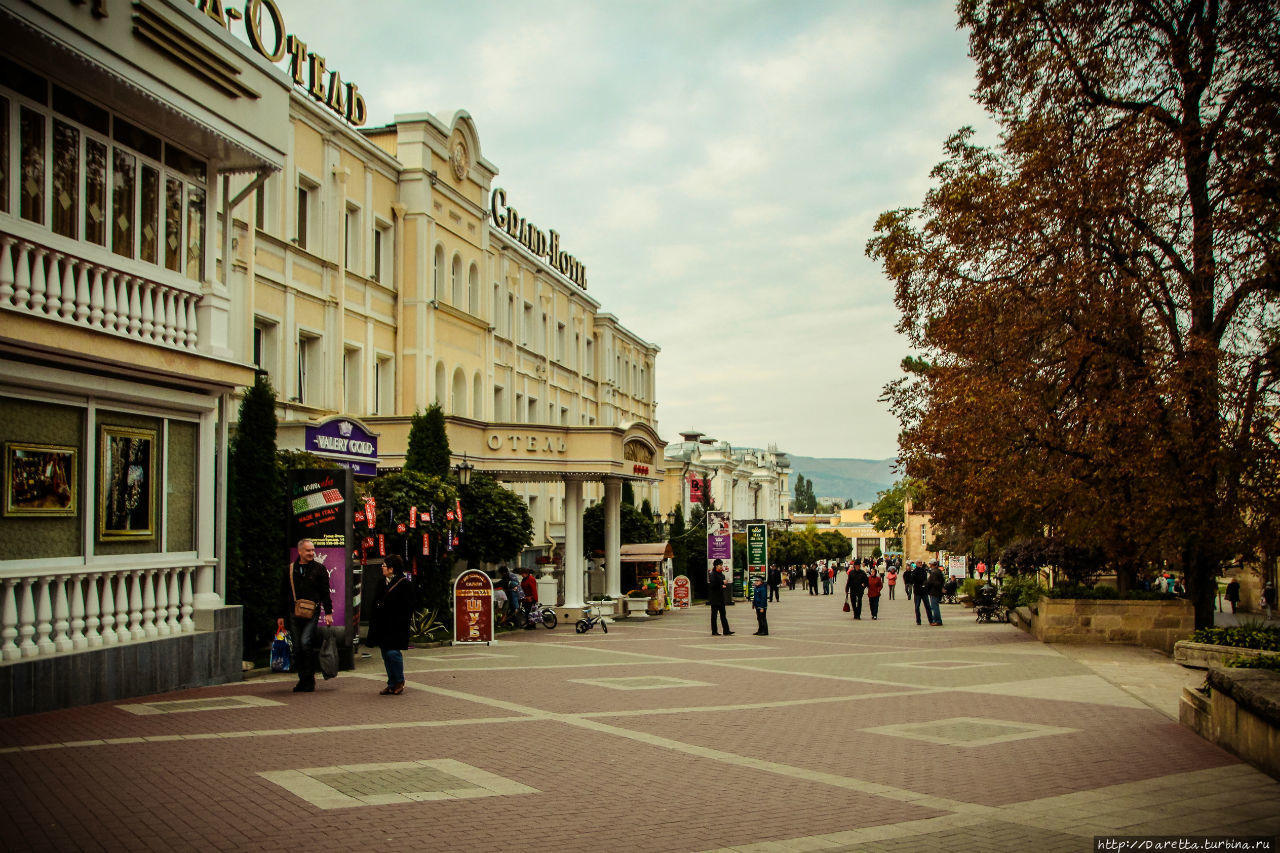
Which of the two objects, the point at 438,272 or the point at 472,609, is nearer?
the point at 472,609

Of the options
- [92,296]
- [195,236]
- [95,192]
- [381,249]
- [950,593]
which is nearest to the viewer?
[92,296]

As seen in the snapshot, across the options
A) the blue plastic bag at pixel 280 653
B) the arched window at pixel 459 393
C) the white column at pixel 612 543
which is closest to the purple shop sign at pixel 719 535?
the white column at pixel 612 543

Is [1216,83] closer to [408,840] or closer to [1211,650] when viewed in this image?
[1211,650]

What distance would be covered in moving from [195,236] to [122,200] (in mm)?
1412

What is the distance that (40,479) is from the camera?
11.5 metres

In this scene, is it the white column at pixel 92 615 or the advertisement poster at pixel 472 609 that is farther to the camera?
the advertisement poster at pixel 472 609

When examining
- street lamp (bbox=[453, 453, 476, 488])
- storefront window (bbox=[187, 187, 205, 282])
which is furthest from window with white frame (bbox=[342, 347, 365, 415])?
storefront window (bbox=[187, 187, 205, 282])

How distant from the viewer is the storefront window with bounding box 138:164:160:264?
13172mm

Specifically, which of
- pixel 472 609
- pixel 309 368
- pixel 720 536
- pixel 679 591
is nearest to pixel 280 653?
pixel 472 609

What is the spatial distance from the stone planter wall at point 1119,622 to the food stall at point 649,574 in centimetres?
1326

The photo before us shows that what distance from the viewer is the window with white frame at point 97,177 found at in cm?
1131

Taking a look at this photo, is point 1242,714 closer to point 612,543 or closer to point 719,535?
point 612,543

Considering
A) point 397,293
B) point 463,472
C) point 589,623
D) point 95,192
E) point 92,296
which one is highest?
point 397,293

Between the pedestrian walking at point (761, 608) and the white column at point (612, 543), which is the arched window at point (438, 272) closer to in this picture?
the white column at point (612, 543)
